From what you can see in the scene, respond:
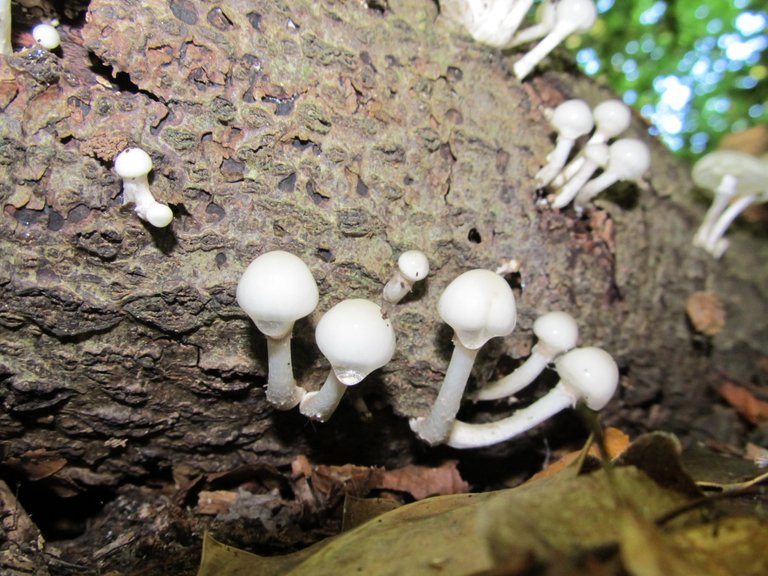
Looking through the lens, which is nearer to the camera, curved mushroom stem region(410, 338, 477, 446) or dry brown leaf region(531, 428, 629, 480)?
curved mushroom stem region(410, 338, 477, 446)

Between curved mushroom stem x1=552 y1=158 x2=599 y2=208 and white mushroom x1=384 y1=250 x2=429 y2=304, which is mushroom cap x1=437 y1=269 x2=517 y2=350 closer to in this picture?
white mushroom x1=384 y1=250 x2=429 y2=304

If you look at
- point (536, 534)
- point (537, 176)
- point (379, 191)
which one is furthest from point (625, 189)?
point (536, 534)

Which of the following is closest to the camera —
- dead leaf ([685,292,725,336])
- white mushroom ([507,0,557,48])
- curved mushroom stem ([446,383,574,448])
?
curved mushroom stem ([446,383,574,448])

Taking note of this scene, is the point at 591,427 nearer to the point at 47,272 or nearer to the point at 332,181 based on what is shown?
the point at 332,181

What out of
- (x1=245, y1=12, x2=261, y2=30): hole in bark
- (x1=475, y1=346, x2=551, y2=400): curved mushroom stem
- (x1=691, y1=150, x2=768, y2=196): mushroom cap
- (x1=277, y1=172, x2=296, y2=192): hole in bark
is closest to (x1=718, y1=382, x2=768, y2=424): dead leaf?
(x1=691, y1=150, x2=768, y2=196): mushroom cap

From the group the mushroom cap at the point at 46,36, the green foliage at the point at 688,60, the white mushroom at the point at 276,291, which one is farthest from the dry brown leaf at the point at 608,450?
the green foliage at the point at 688,60

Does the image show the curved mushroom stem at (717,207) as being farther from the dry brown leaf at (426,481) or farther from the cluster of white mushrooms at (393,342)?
the dry brown leaf at (426,481)
